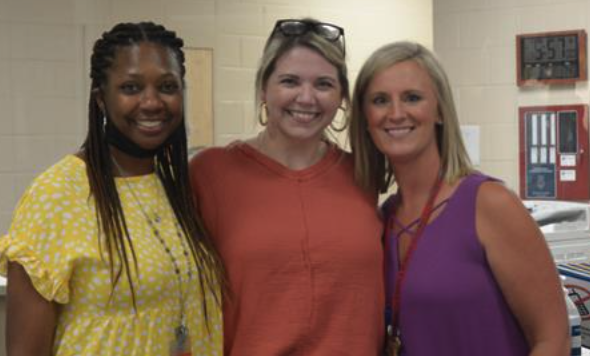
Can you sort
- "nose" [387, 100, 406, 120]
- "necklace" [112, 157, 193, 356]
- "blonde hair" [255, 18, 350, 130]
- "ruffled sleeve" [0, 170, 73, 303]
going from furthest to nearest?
"blonde hair" [255, 18, 350, 130] → "nose" [387, 100, 406, 120] → "necklace" [112, 157, 193, 356] → "ruffled sleeve" [0, 170, 73, 303]

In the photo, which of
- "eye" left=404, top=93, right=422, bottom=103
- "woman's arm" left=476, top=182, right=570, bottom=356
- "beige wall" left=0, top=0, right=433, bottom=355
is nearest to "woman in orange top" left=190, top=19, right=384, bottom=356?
"eye" left=404, top=93, right=422, bottom=103

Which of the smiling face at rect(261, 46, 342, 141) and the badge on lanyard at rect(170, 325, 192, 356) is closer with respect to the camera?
the badge on lanyard at rect(170, 325, 192, 356)

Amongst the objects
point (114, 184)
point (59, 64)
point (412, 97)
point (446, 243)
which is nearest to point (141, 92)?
point (114, 184)

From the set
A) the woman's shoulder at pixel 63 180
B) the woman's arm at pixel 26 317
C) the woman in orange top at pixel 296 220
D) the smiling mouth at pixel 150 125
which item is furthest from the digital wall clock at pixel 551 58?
the woman's arm at pixel 26 317

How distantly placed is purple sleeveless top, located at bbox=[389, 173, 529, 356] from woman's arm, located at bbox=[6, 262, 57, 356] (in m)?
0.86

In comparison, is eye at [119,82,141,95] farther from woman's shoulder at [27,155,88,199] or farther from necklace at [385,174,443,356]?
necklace at [385,174,443,356]

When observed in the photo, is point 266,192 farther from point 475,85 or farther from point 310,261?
point 475,85

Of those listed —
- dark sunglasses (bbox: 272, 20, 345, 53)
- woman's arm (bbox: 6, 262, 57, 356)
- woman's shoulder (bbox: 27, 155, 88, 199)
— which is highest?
dark sunglasses (bbox: 272, 20, 345, 53)

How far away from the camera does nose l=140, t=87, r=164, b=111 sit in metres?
1.58

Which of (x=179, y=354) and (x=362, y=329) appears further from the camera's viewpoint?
(x=362, y=329)

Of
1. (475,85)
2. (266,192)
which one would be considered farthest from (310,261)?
(475,85)

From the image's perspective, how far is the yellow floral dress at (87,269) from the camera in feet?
4.60

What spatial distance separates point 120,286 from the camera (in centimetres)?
146

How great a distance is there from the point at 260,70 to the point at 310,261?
595 mm
